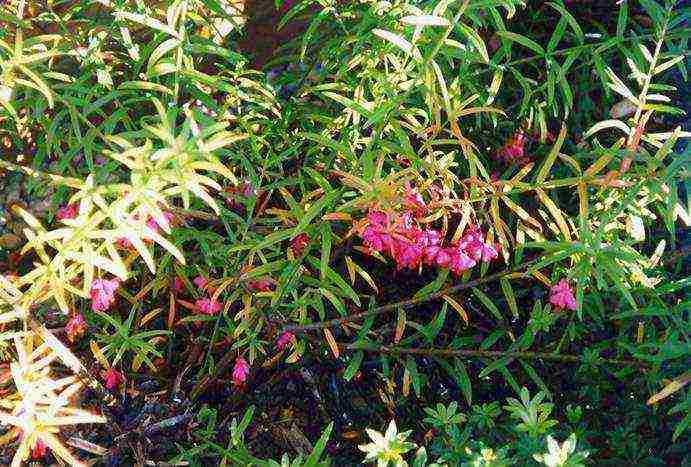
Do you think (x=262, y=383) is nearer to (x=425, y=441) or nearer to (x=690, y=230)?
(x=425, y=441)

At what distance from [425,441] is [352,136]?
716mm

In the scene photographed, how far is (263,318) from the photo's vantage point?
1.83m

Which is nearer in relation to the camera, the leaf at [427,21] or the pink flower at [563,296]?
the leaf at [427,21]

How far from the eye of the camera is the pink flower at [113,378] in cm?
188

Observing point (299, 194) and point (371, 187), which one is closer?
point (371, 187)

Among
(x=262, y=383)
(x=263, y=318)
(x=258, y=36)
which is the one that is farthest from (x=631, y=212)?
(x=258, y=36)

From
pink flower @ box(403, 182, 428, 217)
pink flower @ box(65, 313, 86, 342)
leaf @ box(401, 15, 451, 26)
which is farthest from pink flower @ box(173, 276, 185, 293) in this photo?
leaf @ box(401, 15, 451, 26)

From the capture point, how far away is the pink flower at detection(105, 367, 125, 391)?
1.88 m

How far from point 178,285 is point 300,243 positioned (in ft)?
1.27

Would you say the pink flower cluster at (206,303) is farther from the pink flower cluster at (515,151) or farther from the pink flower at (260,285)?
the pink flower cluster at (515,151)

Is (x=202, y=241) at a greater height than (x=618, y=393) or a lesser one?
greater

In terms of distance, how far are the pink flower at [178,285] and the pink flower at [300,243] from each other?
32 centimetres

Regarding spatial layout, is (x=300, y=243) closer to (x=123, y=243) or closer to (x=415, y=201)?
(x=415, y=201)

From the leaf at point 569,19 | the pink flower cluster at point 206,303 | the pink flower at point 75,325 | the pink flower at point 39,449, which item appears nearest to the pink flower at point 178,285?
the pink flower cluster at point 206,303
